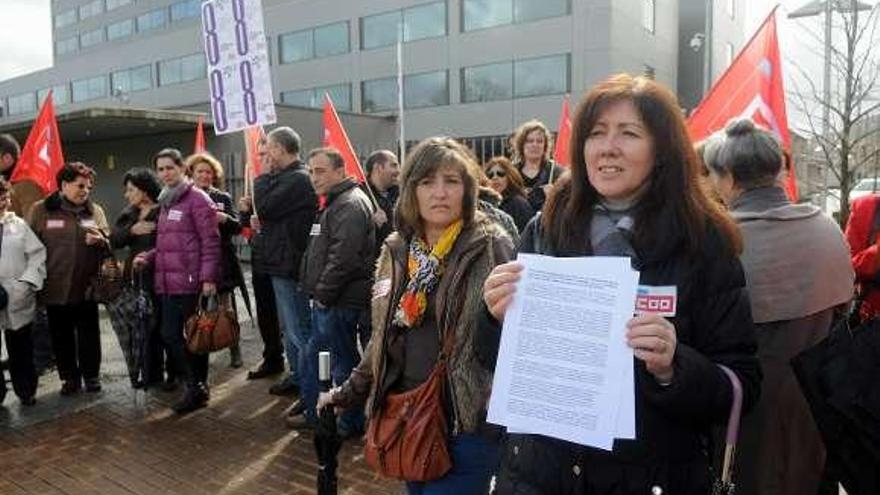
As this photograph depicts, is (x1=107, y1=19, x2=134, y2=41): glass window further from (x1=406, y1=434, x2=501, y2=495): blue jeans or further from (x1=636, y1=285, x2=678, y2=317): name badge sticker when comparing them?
(x1=636, y1=285, x2=678, y2=317): name badge sticker

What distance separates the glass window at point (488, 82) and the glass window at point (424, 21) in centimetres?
264

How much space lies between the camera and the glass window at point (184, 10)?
4906 centimetres

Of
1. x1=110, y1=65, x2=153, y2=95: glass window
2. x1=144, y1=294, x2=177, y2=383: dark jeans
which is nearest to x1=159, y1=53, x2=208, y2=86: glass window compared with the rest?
x1=110, y1=65, x2=153, y2=95: glass window

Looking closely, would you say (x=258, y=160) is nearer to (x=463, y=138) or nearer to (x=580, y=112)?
(x=580, y=112)

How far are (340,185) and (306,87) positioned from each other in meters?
36.9

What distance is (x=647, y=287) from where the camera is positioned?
70.8 inches

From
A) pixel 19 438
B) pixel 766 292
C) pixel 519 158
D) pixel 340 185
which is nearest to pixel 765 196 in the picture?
pixel 766 292

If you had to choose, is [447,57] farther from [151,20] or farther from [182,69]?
[151,20]

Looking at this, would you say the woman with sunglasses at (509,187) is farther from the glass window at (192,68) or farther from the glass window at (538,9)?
the glass window at (192,68)

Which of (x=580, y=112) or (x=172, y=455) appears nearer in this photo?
(x=580, y=112)

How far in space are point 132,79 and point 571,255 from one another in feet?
178

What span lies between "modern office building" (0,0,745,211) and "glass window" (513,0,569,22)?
0.14 ft

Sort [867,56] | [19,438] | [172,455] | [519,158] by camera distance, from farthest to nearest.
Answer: [867,56]
[519,158]
[19,438]
[172,455]

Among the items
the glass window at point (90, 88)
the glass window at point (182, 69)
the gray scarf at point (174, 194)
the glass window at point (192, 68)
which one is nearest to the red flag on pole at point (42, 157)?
the gray scarf at point (174, 194)
